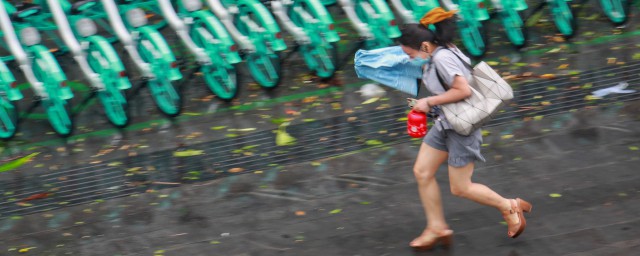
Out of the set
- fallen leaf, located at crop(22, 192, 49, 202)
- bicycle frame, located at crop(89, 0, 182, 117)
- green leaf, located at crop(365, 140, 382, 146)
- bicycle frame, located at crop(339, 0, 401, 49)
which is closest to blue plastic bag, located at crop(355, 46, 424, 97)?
green leaf, located at crop(365, 140, 382, 146)

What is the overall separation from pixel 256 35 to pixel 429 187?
3.79 meters

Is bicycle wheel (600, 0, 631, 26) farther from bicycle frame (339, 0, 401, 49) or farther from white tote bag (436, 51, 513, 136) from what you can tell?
white tote bag (436, 51, 513, 136)

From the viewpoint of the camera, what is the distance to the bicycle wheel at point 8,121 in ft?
31.4

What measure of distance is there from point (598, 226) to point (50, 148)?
5.15m

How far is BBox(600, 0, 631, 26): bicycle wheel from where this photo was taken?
1070 cm

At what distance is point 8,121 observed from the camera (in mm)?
9578

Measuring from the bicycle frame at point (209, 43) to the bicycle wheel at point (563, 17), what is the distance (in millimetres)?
3369

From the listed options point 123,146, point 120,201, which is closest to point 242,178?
point 120,201

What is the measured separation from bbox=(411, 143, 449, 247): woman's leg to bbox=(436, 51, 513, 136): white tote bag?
31 cm

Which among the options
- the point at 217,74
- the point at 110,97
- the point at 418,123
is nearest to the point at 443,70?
the point at 418,123

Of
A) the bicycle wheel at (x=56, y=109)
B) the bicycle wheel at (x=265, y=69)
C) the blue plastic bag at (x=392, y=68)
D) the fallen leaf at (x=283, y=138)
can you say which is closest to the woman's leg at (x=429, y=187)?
the blue plastic bag at (x=392, y=68)

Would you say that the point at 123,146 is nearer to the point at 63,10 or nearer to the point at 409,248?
the point at 63,10

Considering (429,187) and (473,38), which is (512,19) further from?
(429,187)

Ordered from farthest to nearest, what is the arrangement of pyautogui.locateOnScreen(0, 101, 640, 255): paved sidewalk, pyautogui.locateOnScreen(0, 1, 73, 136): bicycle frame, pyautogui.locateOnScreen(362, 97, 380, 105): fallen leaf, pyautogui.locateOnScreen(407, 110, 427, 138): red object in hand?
pyautogui.locateOnScreen(362, 97, 380, 105): fallen leaf → pyautogui.locateOnScreen(0, 1, 73, 136): bicycle frame → pyautogui.locateOnScreen(0, 101, 640, 255): paved sidewalk → pyautogui.locateOnScreen(407, 110, 427, 138): red object in hand
